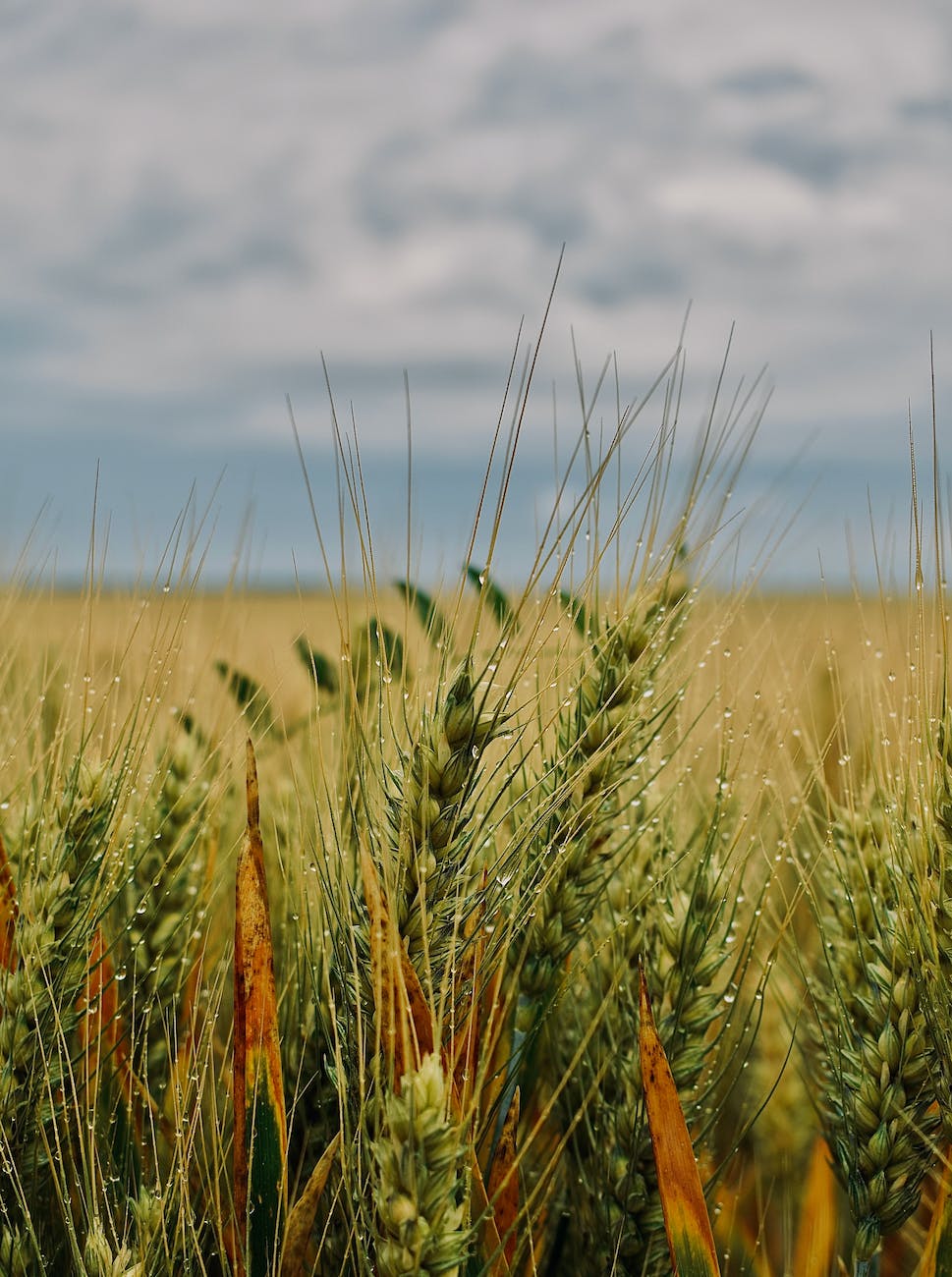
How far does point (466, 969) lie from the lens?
1194mm

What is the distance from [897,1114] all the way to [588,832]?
0.52 m

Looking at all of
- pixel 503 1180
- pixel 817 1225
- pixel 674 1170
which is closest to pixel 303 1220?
pixel 503 1180

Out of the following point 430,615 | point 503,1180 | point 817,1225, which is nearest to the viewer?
point 503,1180

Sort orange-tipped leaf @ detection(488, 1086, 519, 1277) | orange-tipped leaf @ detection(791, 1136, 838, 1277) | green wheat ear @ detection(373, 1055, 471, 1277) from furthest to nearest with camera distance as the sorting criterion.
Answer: orange-tipped leaf @ detection(791, 1136, 838, 1277), orange-tipped leaf @ detection(488, 1086, 519, 1277), green wheat ear @ detection(373, 1055, 471, 1277)

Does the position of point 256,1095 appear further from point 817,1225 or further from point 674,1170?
point 817,1225

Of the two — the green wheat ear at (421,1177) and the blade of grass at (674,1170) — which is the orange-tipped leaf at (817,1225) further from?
the green wheat ear at (421,1177)

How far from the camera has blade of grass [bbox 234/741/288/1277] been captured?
1.14 metres

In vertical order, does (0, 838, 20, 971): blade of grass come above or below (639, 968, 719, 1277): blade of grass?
Result: above

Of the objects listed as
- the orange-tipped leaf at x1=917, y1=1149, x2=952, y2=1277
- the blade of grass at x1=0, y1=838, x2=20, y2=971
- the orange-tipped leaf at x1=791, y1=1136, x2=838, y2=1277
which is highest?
the blade of grass at x1=0, y1=838, x2=20, y2=971

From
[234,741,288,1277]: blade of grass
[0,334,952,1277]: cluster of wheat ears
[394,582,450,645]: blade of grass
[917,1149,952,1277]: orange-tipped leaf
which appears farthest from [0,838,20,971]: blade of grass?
[917,1149,952,1277]: orange-tipped leaf

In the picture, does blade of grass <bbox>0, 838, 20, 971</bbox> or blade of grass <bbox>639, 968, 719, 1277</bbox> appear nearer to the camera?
blade of grass <bbox>639, 968, 719, 1277</bbox>

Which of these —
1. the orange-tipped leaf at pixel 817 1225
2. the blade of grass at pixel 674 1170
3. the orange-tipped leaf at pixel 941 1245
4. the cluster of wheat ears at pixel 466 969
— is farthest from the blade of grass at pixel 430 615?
the orange-tipped leaf at pixel 817 1225

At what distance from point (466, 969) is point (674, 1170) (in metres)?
0.31

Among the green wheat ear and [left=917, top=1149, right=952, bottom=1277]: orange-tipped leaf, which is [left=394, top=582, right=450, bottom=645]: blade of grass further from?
[left=917, top=1149, right=952, bottom=1277]: orange-tipped leaf
